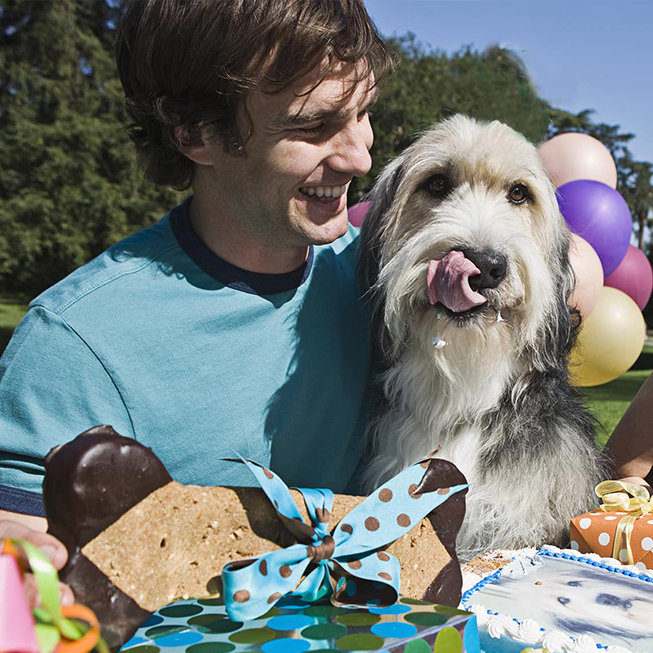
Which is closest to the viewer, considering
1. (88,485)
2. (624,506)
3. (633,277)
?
(88,485)

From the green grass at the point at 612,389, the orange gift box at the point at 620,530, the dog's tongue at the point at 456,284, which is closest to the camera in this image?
the orange gift box at the point at 620,530

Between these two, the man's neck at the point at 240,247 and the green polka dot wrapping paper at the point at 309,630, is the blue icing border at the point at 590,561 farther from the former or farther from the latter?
the man's neck at the point at 240,247

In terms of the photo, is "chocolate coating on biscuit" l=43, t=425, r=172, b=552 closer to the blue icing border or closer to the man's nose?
the blue icing border

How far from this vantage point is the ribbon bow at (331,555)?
104cm

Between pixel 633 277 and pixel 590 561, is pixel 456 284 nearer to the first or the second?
pixel 590 561

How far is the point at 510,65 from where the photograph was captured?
2912 millimetres

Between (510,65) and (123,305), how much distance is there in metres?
1.96

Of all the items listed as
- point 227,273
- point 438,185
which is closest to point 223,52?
point 227,273

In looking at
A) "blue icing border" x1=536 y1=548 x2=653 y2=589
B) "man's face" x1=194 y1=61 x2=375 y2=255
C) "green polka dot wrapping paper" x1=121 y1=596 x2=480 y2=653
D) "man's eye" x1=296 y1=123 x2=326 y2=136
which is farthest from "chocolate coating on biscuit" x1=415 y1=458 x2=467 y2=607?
"man's eye" x1=296 y1=123 x2=326 y2=136

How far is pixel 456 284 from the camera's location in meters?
1.71

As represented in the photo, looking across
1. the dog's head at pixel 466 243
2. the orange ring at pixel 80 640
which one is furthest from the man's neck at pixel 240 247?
the orange ring at pixel 80 640

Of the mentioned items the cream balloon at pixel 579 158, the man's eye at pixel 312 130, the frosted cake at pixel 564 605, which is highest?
the cream balloon at pixel 579 158

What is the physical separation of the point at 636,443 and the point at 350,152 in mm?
1291

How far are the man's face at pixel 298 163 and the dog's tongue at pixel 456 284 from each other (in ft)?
1.34
